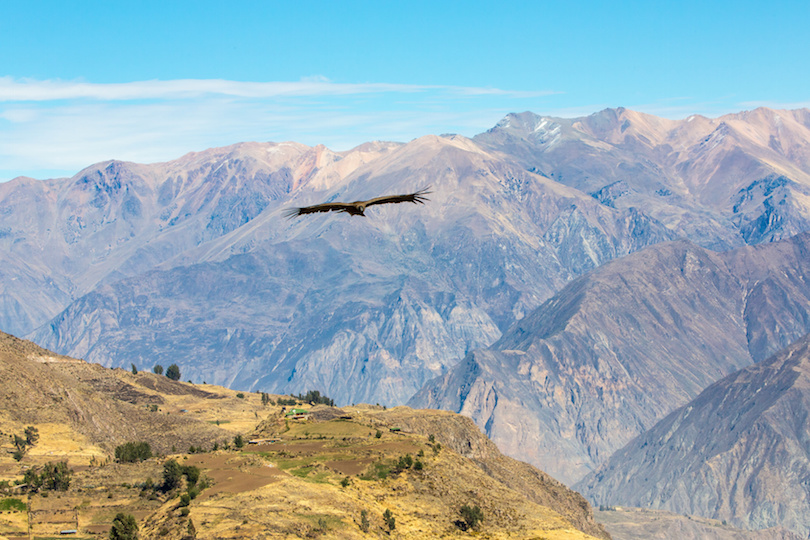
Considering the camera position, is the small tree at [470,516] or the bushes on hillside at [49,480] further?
the bushes on hillside at [49,480]

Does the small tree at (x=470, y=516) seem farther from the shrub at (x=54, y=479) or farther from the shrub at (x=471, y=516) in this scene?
the shrub at (x=54, y=479)

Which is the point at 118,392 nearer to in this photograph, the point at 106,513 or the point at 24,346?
the point at 24,346

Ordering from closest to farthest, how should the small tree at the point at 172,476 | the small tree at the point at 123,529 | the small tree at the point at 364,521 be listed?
the small tree at the point at 123,529 < the small tree at the point at 364,521 < the small tree at the point at 172,476

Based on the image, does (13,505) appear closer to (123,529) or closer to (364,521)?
(123,529)

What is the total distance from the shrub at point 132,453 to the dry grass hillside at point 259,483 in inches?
62.6

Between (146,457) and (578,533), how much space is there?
52.0 metres

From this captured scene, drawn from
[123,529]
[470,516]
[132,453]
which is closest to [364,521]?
[470,516]

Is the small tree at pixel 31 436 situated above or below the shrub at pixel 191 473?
below

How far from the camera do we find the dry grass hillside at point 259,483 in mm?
90125

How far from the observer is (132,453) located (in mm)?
125250

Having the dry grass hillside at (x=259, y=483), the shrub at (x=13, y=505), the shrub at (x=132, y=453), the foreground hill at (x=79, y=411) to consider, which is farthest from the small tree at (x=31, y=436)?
the shrub at (x=13, y=505)

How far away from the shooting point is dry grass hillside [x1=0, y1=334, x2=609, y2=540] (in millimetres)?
90125

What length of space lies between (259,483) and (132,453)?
33352mm

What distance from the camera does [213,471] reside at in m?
105
